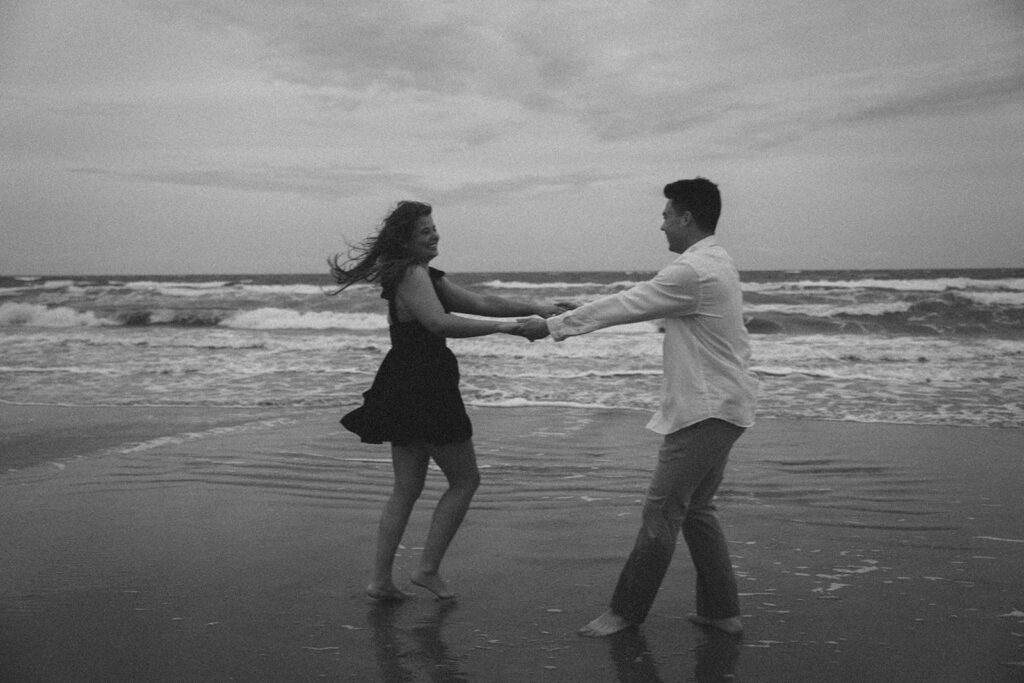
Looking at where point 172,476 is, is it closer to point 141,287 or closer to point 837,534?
point 837,534

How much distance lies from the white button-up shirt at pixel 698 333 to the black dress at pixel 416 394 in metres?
0.78

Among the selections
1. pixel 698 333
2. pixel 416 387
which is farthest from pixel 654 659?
pixel 416 387

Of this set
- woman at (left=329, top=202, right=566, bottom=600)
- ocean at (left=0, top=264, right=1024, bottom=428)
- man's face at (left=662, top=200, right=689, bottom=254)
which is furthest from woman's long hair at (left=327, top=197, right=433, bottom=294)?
ocean at (left=0, top=264, right=1024, bottom=428)

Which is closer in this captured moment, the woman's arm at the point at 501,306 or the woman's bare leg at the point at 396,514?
the woman's bare leg at the point at 396,514

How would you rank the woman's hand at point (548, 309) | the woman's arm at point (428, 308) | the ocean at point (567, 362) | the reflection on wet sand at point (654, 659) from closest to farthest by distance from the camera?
the reflection on wet sand at point (654, 659) → the woman's arm at point (428, 308) → the woman's hand at point (548, 309) → the ocean at point (567, 362)

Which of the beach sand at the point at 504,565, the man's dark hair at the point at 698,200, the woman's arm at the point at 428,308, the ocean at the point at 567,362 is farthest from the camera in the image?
the ocean at the point at 567,362

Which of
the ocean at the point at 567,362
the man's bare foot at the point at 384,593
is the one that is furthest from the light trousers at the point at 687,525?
the ocean at the point at 567,362

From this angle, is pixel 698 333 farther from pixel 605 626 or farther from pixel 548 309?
pixel 605 626

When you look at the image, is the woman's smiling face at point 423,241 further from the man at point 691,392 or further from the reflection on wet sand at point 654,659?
the reflection on wet sand at point 654,659

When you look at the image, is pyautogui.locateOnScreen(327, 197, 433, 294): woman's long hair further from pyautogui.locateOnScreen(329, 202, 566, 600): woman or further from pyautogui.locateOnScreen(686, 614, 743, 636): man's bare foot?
pyautogui.locateOnScreen(686, 614, 743, 636): man's bare foot

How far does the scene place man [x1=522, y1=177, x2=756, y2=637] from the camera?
3.34 meters

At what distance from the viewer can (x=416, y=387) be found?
3830 millimetres

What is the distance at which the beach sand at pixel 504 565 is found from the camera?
3.31 meters

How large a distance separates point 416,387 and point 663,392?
3.48 ft
